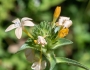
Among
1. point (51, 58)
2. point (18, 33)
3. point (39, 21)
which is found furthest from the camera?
point (39, 21)

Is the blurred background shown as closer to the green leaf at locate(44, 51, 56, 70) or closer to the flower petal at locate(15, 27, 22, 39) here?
the green leaf at locate(44, 51, 56, 70)

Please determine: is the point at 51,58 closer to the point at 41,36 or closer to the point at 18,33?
the point at 41,36

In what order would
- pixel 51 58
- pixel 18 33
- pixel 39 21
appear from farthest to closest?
1. pixel 39 21
2. pixel 51 58
3. pixel 18 33

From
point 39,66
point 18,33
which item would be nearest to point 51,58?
point 39,66

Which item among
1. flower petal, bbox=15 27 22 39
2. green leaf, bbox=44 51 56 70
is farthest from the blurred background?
flower petal, bbox=15 27 22 39

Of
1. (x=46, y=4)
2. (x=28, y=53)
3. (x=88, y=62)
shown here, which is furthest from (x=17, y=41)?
(x=28, y=53)

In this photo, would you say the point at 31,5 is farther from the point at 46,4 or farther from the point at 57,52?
the point at 57,52

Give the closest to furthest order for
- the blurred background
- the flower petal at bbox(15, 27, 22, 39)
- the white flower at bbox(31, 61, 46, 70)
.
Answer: the flower petal at bbox(15, 27, 22, 39)
the white flower at bbox(31, 61, 46, 70)
the blurred background

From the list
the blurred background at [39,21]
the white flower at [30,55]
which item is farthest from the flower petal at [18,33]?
the blurred background at [39,21]

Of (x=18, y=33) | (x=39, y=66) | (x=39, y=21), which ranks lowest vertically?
(x=39, y=66)
